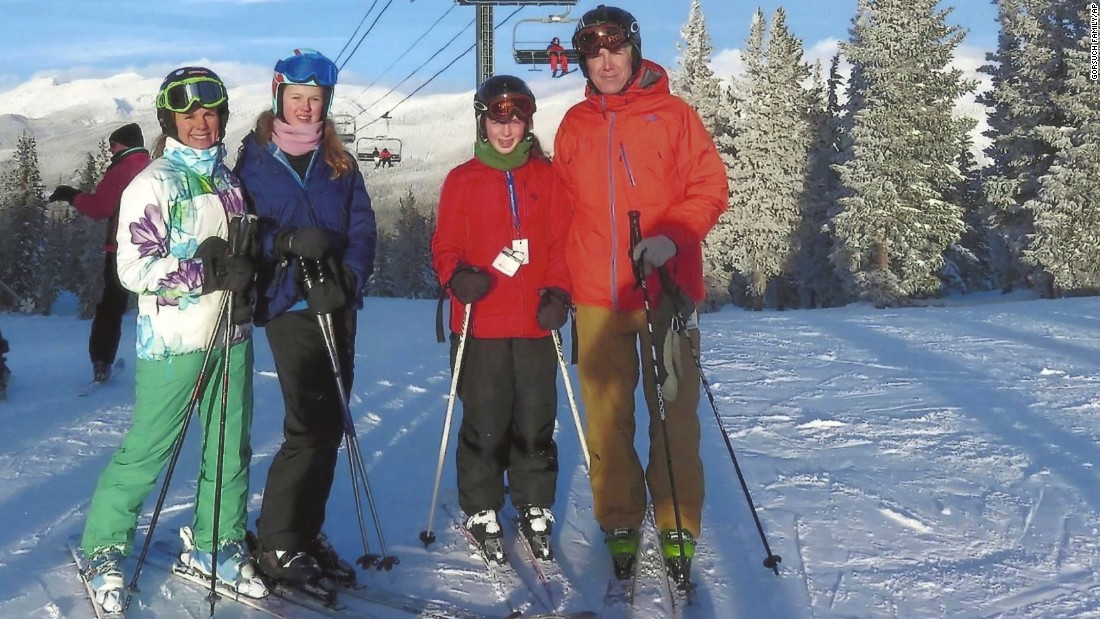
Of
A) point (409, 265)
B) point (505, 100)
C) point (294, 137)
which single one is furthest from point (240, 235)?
point (409, 265)

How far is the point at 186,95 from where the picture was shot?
3242 millimetres

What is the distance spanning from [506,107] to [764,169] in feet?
93.2

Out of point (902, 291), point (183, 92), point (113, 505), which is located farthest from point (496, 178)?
point (902, 291)

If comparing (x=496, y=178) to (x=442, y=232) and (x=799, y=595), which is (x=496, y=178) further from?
(x=799, y=595)

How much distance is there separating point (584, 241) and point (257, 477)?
272 cm

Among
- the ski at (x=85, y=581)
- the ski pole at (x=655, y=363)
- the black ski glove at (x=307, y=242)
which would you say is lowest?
the ski at (x=85, y=581)

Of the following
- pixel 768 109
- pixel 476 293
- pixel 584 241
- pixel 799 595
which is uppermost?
pixel 768 109

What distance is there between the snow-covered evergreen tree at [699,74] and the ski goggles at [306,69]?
96.7 ft

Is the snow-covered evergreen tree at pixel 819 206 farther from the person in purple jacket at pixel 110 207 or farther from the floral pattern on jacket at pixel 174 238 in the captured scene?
the floral pattern on jacket at pixel 174 238

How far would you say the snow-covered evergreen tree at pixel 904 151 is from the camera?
26703 mm

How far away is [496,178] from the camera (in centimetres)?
383

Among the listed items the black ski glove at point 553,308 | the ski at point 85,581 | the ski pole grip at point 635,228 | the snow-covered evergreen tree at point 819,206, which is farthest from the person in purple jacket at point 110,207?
the snow-covered evergreen tree at point 819,206

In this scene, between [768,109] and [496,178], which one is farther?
[768,109]

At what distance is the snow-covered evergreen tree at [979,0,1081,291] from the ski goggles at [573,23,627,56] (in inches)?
1017
